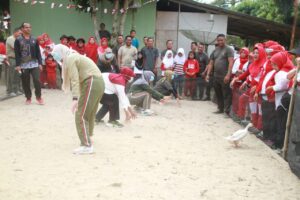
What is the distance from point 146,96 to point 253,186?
4.79m

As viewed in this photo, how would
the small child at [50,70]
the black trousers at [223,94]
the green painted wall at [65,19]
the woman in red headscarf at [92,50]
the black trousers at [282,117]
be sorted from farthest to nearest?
the green painted wall at [65,19] < the woman in red headscarf at [92,50] < the small child at [50,70] < the black trousers at [223,94] < the black trousers at [282,117]

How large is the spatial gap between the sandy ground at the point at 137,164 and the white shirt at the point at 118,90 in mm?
575

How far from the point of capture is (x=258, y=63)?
7891mm

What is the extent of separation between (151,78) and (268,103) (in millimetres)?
3344

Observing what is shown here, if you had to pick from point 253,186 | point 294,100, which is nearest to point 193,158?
point 253,186

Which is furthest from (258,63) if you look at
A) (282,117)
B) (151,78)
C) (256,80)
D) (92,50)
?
(92,50)

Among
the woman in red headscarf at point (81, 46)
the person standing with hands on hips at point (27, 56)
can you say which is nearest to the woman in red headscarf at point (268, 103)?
the person standing with hands on hips at point (27, 56)

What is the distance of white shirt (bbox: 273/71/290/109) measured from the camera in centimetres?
623

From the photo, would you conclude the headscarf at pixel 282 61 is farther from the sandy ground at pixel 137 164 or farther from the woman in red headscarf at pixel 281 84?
the sandy ground at pixel 137 164

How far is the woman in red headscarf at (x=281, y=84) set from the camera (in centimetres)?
626

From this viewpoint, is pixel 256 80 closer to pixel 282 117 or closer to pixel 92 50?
pixel 282 117

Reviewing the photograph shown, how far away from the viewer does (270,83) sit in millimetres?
6707

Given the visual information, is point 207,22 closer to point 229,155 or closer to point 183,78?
point 183,78

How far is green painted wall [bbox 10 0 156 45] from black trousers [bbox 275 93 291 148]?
9.79 m
